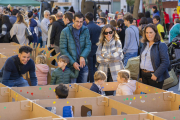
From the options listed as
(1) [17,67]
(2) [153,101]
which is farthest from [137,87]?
(1) [17,67]

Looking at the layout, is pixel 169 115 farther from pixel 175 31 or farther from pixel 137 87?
pixel 175 31

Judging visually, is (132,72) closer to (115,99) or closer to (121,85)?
(121,85)

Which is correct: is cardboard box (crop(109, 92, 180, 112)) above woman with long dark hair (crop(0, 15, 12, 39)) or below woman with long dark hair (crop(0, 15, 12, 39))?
below

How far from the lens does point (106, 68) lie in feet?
17.9

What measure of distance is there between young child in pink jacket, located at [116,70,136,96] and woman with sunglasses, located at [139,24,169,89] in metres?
0.37

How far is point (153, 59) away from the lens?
462 centimetres

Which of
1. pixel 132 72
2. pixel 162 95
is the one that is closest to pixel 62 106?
pixel 162 95

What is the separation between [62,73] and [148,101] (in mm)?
2128

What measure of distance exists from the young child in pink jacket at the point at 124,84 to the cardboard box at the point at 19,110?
1515 millimetres

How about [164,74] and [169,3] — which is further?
[169,3]

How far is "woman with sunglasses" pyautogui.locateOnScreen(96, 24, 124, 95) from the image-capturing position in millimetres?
5406

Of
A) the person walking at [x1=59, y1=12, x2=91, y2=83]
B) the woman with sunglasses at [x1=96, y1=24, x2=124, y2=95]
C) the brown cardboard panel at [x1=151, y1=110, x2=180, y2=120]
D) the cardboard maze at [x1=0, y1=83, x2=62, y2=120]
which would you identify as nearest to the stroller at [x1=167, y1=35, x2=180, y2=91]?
the woman with sunglasses at [x1=96, y1=24, x2=124, y2=95]

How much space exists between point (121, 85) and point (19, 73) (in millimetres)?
1638

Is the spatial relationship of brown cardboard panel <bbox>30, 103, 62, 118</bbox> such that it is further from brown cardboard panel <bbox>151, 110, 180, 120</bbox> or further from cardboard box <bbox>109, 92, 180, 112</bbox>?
brown cardboard panel <bbox>151, 110, 180, 120</bbox>
